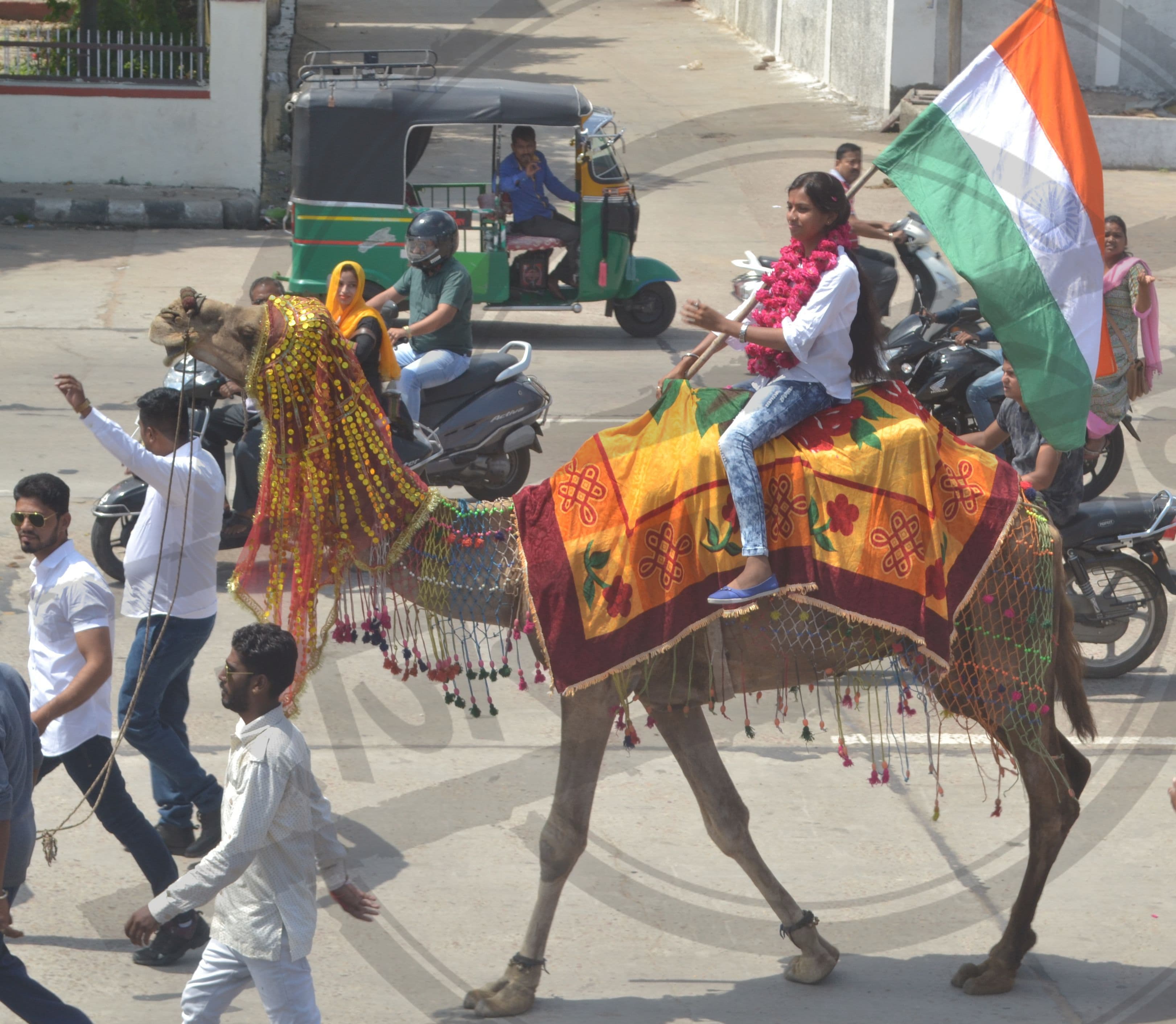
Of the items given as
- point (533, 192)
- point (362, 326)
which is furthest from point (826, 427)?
point (533, 192)

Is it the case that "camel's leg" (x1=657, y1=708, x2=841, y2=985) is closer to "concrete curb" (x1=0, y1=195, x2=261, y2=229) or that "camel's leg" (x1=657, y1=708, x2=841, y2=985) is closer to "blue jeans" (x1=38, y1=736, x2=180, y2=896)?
"blue jeans" (x1=38, y1=736, x2=180, y2=896)

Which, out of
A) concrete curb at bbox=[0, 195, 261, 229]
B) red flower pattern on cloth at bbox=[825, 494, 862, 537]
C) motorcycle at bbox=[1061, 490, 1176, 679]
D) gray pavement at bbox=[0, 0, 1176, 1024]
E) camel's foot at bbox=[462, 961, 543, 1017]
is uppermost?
red flower pattern on cloth at bbox=[825, 494, 862, 537]

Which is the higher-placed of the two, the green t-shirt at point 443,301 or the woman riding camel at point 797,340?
the woman riding camel at point 797,340

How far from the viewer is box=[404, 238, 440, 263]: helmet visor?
962cm

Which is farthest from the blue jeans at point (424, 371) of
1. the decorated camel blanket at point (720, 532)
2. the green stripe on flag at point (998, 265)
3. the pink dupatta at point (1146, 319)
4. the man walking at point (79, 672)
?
the decorated camel blanket at point (720, 532)

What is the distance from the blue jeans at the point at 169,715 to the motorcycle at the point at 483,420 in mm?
4017

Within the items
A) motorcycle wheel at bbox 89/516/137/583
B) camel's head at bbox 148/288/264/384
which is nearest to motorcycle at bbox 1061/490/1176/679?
camel's head at bbox 148/288/264/384

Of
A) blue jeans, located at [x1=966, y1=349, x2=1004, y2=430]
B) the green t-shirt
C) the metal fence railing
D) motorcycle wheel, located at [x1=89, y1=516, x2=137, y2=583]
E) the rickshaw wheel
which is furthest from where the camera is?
the metal fence railing

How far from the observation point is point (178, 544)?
5691mm

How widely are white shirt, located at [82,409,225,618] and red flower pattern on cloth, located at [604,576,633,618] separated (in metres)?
1.65

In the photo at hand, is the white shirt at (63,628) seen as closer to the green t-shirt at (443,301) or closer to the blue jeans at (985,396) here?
the green t-shirt at (443,301)

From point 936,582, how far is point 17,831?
9.89ft

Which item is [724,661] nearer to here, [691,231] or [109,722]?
[109,722]

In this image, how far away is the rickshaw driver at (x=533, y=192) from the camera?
14516mm
